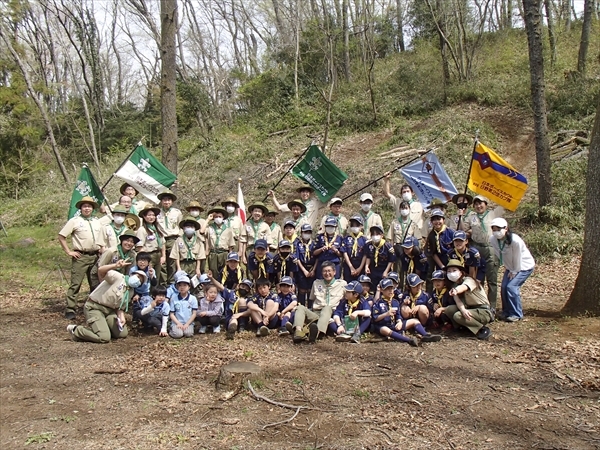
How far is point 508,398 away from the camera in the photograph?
18.1 feet

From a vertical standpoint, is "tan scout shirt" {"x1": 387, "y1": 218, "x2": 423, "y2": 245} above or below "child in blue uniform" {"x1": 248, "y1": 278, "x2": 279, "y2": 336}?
above

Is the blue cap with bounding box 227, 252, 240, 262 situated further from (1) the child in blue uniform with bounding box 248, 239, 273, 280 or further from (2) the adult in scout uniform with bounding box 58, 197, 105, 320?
(2) the adult in scout uniform with bounding box 58, 197, 105, 320

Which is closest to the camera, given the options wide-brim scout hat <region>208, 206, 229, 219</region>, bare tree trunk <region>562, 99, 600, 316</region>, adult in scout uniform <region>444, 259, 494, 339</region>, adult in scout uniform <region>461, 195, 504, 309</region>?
adult in scout uniform <region>444, 259, 494, 339</region>

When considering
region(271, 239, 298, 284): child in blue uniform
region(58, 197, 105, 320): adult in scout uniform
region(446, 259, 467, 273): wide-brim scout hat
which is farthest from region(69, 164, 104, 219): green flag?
region(446, 259, 467, 273): wide-brim scout hat

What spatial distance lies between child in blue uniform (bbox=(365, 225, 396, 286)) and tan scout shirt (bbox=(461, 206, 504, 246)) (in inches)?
54.1

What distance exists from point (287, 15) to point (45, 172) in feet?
53.3

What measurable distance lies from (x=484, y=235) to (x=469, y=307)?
5.31 ft

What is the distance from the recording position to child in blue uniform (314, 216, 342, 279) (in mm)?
8891

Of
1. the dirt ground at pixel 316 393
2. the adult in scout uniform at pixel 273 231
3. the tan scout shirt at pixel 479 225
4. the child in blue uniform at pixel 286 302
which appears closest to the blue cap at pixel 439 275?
the dirt ground at pixel 316 393

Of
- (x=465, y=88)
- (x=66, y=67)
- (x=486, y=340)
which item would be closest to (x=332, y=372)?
(x=486, y=340)

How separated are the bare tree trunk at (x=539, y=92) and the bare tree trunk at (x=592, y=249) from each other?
475 centimetres

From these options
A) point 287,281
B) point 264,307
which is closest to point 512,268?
point 287,281

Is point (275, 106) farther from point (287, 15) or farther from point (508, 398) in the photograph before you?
point (508, 398)

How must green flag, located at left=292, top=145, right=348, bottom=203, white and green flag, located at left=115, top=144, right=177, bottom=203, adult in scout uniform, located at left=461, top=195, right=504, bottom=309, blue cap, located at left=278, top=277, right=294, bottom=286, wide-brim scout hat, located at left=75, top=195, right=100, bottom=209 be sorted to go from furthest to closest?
green flag, located at left=292, top=145, right=348, bottom=203
white and green flag, located at left=115, top=144, right=177, bottom=203
wide-brim scout hat, located at left=75, top=195, right=100, bottom=209
adult in scout uniform, located at left=461, top=195, right=504, bottom=309
blue cap, located at left=278, top=277, right=294, bottom=286
